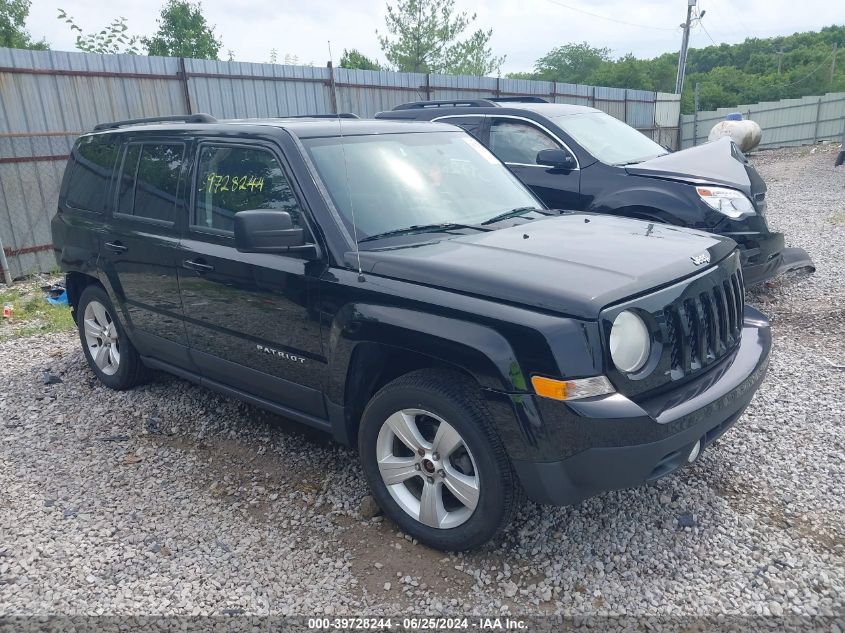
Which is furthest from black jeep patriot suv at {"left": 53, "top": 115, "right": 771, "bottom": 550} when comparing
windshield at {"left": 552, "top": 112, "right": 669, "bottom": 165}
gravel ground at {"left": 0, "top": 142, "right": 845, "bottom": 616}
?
windshield at {"left": 552, "top": 112, "right": 669, "bottom": 165}

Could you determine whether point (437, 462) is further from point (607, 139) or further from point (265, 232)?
point (607, 139)

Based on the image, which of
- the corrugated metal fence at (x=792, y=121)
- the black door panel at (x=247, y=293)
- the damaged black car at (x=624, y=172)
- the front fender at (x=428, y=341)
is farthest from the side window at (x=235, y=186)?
the corrugated metal fence at (x=792, y=121)

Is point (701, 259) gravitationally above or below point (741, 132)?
above

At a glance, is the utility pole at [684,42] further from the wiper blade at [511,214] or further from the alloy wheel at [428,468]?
the alloy wheel at [428,468]

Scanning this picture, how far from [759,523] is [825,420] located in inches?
53.5

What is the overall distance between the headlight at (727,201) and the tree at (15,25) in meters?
33.0

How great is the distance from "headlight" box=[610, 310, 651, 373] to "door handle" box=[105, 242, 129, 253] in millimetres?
3267

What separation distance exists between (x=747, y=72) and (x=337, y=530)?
53989 millimetres

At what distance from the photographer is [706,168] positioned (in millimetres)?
6480

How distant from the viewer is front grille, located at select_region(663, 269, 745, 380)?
9.55ft

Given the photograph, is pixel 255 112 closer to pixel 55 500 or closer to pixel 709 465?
pixel 55 500

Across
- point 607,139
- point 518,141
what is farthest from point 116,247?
point 607,139

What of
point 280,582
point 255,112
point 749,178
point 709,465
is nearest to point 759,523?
point 709,465

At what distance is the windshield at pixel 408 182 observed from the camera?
11.6 feet
